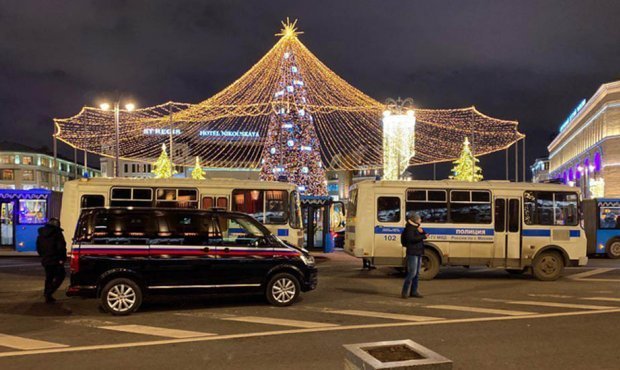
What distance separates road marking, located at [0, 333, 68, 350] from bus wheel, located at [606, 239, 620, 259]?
74.6 ft

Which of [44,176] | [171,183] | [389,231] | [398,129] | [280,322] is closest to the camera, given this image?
[280,322]

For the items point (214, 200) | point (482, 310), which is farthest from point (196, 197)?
point (482, 310)

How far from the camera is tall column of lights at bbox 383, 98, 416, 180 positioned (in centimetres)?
2414

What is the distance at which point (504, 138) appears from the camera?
31062 millimetres

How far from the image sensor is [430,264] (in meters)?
13.9

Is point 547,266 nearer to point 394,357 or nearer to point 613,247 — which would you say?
point 613,247

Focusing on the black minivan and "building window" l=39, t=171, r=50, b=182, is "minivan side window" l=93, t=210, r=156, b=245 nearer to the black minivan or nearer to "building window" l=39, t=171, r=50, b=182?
the black minivan

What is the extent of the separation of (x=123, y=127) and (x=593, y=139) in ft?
209

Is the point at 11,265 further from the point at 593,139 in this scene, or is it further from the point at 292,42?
the point at 593,139

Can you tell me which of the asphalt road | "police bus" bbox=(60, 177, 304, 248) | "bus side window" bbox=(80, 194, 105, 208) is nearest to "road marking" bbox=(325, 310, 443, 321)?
the asphalt road

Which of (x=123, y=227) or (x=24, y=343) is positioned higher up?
(x=123, y=227)

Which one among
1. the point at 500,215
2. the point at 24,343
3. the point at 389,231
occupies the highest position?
the point at 500,215

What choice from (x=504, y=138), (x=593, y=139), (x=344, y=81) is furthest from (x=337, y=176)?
(x=344, y=81)

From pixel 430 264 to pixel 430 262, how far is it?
2.3 inches
